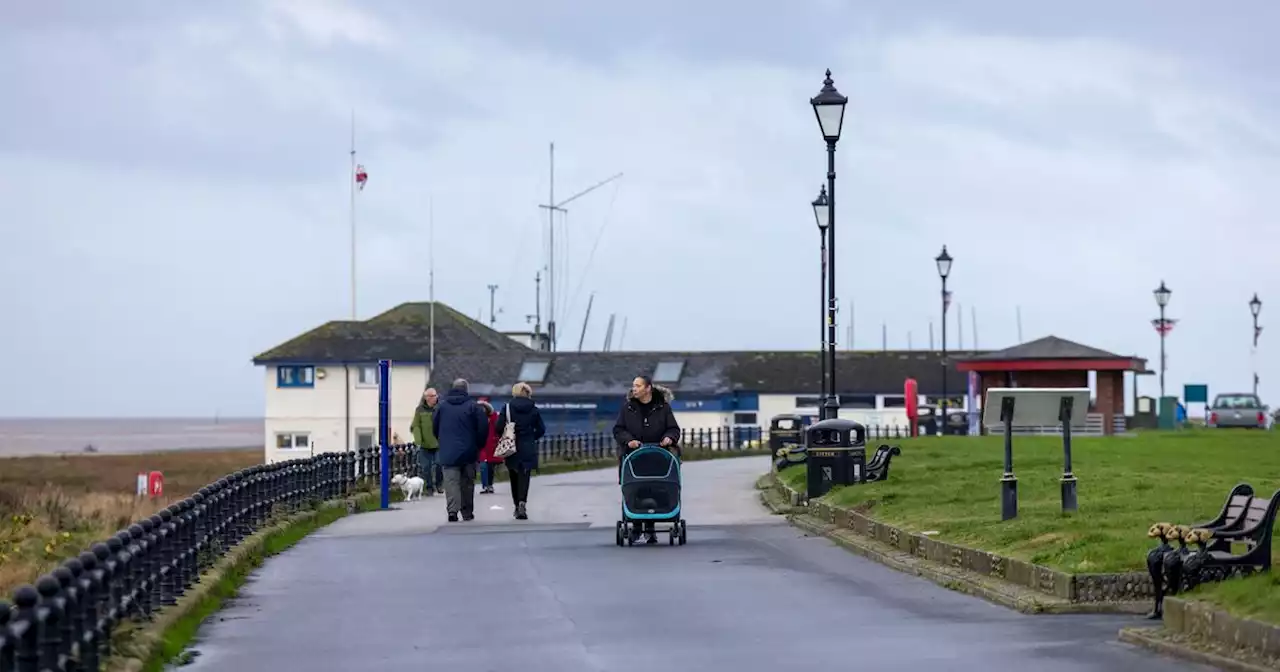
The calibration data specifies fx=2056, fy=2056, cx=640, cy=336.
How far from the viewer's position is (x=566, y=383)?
9906cm

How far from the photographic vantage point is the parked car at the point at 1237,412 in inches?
2931

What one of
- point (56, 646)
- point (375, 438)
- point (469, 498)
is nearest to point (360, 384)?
point (375, 438)

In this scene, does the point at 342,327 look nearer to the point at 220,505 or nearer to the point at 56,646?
the point at 220,505

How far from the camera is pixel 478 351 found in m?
106

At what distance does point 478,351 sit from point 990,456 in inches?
2727

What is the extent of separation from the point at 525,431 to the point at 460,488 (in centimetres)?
116

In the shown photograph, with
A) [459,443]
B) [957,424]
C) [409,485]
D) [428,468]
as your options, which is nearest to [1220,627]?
[459,443]

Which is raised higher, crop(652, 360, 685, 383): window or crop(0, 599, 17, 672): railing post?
crop(652, 360, 685, 383): window

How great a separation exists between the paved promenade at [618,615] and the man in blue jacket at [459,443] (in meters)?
2.74

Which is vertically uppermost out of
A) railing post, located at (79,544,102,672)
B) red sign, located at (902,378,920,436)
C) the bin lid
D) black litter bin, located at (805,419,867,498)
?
red sign, located at (902,378,920,436)

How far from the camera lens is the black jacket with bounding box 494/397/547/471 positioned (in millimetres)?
27641

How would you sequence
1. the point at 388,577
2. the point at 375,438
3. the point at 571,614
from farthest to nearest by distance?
1. the point at 375,438
2. the point at 388,577
3. the point at 571,614

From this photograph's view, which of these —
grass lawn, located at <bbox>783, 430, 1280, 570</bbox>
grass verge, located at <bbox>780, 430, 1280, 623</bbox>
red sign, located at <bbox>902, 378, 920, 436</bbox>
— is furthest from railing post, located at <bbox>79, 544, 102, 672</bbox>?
red sign, located at <bbox>902, 378, 920, 436</bbox>

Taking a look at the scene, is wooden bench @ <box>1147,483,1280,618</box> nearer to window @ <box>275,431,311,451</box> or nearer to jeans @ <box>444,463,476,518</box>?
jeans @ <box>444,463,476,518</box>
